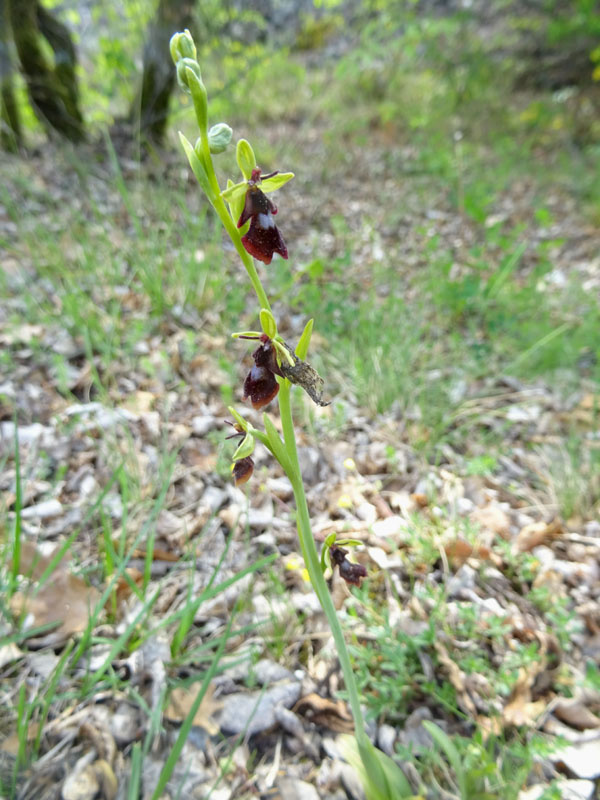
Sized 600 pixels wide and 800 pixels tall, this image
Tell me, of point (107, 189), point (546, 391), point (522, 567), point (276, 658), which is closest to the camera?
point (276, 658)

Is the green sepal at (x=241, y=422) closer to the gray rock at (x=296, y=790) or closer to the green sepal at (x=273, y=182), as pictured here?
the green sepal at (x=273, y=182)

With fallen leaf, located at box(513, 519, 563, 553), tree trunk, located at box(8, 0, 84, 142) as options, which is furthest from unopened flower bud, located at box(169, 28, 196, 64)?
tree trunk, located at box(8, 0, 84, 142)

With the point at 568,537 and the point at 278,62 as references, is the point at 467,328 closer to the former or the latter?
the point at 568,537

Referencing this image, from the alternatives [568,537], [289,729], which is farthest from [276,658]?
[568,537]

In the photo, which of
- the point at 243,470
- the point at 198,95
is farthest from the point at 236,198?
the point at 243,470

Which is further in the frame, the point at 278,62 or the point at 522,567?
the point at 278,62

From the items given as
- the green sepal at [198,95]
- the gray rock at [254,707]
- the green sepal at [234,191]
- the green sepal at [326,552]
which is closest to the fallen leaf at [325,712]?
the gray rock at [254,707]

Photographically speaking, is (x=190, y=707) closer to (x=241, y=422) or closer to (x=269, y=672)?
(x=269, y=672)
